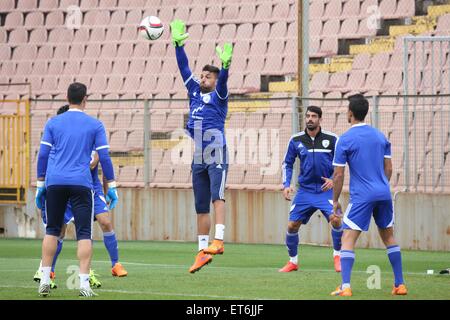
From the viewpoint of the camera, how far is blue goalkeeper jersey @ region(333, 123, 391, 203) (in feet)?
38.4

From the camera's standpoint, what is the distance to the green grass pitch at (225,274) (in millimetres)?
11891

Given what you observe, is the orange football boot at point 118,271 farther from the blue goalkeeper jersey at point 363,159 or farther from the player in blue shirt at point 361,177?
the blue goalkeeper jersey at point 363,159

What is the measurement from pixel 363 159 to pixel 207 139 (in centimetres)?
258

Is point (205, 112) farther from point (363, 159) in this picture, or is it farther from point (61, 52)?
point (61, 52)

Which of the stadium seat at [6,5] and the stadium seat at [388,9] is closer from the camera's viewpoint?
the stadium seat at [388,9]

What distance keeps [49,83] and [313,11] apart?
285 inches

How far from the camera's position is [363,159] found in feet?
38.4

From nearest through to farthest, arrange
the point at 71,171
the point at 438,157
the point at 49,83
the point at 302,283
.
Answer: the point at 71,171, the point at 302,283, the point at 438,157, the point at 49,83

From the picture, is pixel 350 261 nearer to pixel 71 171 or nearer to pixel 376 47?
pixel 71 171

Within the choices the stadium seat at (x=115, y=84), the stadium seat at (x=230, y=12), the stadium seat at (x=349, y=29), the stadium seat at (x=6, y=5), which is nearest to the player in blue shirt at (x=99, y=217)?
the stadium seat at (x=349, y=29)

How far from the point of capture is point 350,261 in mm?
11734

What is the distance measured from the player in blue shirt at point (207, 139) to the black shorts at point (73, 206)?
2.41 m

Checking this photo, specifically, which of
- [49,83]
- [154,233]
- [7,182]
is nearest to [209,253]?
[154,233]

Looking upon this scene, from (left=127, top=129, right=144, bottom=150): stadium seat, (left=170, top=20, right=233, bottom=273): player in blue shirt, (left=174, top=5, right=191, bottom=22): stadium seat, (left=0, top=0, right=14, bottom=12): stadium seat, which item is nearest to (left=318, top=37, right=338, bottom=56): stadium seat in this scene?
(left=174, top=5, right=191, bottom=22): stadium seat
